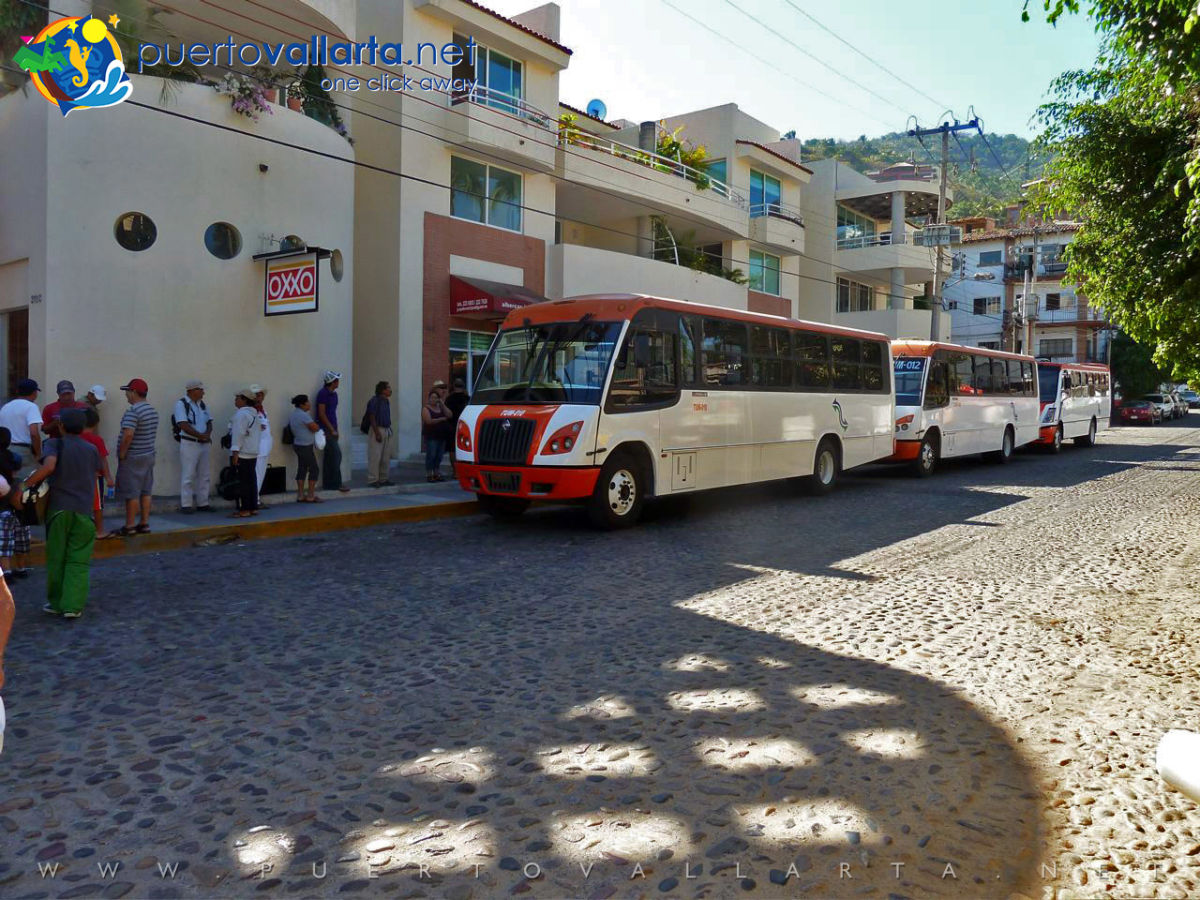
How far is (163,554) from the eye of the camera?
9891 mm

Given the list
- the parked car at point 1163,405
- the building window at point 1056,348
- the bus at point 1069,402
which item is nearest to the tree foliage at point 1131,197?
the bus at point 1069,402

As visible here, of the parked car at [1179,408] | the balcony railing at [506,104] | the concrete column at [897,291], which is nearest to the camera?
the balcony railing at [506,104]

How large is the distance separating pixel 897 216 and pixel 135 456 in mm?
34751

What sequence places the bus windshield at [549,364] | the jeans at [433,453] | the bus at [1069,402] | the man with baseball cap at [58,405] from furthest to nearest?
the bus at [1069,402]
the jeans at [433,453]
the bus windshield at [549,364]
the man with baseball cap at [58,405]

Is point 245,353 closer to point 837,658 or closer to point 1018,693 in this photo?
point 837,658

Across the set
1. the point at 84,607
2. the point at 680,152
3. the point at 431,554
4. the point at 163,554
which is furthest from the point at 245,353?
the point at 680,152

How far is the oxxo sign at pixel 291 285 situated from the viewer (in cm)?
1290

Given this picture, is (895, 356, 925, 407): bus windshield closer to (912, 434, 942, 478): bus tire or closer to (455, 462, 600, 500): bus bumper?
(912, 434, 942, 478): bus tire

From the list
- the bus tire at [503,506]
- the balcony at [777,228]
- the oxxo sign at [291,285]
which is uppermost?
the balcony at [777,228]

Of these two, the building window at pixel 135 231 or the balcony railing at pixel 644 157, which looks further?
the balcony railing at pixel 644 157

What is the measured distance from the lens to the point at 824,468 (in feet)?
52.0

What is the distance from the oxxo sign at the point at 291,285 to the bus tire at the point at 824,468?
853 centimetres

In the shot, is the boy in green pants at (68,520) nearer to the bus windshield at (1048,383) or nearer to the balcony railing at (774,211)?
the bus windshield at (1048,383)

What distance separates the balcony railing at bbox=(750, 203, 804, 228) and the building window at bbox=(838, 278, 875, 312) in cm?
609
